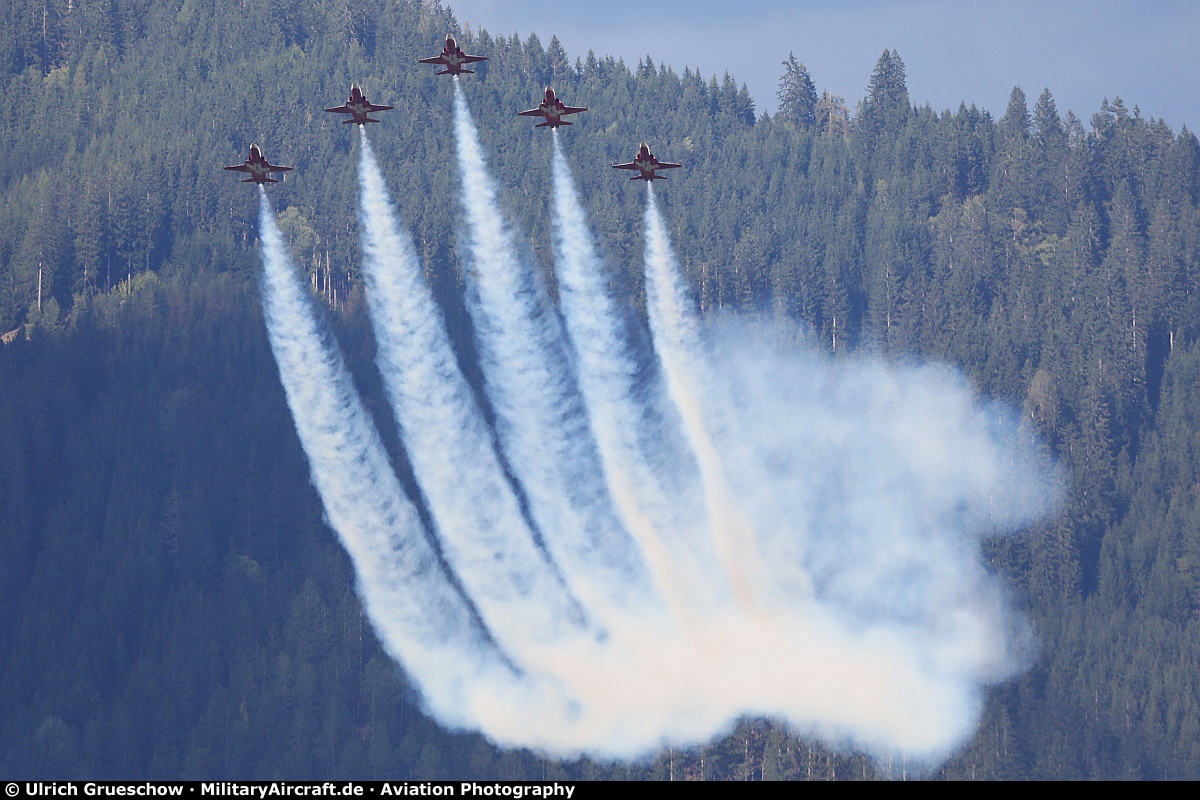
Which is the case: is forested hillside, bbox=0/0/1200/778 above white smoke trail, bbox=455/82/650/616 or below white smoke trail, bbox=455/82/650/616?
below

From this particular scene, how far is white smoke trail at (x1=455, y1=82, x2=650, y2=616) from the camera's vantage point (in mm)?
103625

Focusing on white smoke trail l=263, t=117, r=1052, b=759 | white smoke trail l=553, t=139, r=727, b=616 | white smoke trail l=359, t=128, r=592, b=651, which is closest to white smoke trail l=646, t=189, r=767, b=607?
white smoke trail l=263, t=117, r=1052, b=759

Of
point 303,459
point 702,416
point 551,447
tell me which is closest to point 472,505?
point 551,447

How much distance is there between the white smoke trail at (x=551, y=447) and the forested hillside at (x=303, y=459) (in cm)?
1157

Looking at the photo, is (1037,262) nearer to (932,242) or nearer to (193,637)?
(932,242)

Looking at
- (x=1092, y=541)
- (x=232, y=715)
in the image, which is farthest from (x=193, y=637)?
(x=1092, y=541)

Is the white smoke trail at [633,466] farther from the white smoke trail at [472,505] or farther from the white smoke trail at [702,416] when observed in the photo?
the white smoke trail at [472,505]

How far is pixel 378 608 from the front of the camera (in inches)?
4291

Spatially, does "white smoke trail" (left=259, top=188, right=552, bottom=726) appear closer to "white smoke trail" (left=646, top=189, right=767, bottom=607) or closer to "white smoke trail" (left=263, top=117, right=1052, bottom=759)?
"white smoke trail" (left=263, top=117, right=1052, bottom=759)

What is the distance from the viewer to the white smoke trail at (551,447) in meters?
104

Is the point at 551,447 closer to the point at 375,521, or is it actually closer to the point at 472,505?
the point at 472,505

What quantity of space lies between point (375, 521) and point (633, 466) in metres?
14.5

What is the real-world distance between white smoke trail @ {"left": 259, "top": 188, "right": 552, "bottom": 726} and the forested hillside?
7.60 metres

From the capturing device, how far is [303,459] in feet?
510
